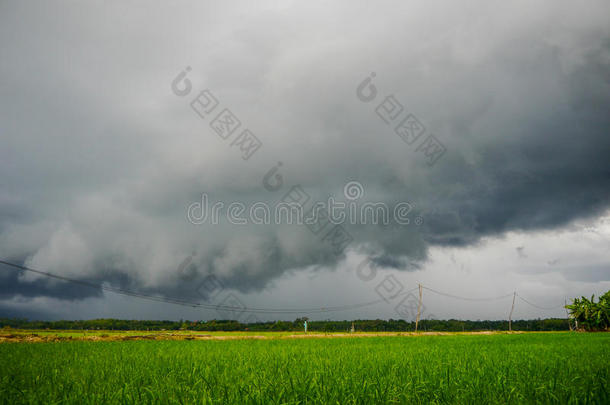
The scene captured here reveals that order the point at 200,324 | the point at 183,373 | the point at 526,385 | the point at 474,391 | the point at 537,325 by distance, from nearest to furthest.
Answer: the point at 474,391, the point at 526,385, the point at 183,373, the point at 537,325, the point at 200,324

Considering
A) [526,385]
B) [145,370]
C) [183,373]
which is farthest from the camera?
[145,370]

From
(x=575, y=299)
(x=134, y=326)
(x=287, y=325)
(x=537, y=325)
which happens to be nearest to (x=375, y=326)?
(x=287, y=325)

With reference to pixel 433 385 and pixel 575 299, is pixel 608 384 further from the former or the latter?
pixel 575 299

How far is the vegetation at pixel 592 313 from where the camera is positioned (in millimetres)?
41156

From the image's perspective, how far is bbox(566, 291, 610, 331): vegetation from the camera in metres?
41.2

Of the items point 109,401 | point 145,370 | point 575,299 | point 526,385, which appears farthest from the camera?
point 575,299

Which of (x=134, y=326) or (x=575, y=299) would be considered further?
(x=134, y=326)

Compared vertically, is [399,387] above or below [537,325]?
above

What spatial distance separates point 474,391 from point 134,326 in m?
168

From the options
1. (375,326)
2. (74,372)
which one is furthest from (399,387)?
(375,326)

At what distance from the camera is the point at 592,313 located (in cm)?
4231

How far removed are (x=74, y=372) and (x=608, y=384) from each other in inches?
356

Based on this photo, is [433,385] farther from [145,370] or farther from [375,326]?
[375,326]

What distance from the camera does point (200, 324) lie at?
13425 centimetres
